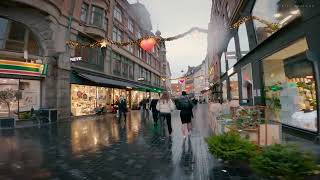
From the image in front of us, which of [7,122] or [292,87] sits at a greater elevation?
[292,87]

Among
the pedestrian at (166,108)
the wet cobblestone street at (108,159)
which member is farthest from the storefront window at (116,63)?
the wet cobblestone street at (108,159)

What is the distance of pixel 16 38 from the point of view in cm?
1905

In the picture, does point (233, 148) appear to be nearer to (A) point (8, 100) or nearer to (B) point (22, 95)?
(A) point (8, 100)

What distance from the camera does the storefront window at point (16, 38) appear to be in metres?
18.4

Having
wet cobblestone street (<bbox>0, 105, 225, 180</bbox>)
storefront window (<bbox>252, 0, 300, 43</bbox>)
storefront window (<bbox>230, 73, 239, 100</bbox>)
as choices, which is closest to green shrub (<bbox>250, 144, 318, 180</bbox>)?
wet cobblestone street (<bbox>0, 105, 225, 180</bbox>)

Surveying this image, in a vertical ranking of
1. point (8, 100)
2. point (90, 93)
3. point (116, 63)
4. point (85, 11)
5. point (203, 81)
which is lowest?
point (8, 100)

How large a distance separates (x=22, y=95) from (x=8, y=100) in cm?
149

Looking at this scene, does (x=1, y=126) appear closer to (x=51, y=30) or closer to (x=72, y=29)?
(x=51, y=30)

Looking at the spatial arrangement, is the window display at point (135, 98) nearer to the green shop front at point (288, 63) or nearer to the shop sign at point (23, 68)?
the shop sign at point (23, 68)

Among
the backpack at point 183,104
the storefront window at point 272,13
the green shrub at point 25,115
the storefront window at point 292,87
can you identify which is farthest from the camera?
the green shrub at point 25,115

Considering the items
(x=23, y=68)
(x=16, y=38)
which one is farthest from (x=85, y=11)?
(x=23, y=68)

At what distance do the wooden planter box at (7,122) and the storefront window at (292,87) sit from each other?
14607 millimetres

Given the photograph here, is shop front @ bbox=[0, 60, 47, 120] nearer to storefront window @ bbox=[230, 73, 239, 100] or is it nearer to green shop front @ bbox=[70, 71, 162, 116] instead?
green shop front @ bbox=[70, 71, 162, 116]

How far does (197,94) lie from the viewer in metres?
116
